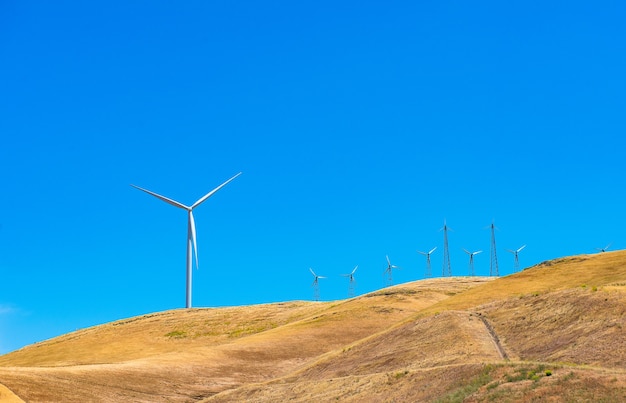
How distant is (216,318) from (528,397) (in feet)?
347

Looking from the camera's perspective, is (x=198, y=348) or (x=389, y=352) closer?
(x=389, y=352)

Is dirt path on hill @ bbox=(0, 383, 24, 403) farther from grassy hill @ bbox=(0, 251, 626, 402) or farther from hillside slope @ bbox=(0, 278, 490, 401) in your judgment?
hillside slope @ bbox=(0, 278, 490, 401)

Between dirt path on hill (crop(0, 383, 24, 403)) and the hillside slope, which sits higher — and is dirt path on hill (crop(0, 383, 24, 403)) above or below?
below

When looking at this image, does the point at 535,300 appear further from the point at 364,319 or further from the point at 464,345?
the point at 364,319

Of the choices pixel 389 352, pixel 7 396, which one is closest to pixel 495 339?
pixel 389 352

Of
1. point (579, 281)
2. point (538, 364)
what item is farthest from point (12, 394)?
point (579, 281)

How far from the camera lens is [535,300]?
81.5 m

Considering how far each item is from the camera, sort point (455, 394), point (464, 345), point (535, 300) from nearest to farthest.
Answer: point (455, 394)
point (464, 345)
point (535, 300)

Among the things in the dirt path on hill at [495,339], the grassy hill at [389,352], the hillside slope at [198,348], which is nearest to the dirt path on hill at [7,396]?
the grassy hill at [389,352]

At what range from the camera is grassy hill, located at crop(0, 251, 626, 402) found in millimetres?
52469

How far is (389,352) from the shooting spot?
7594 cm

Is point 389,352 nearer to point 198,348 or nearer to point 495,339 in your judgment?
point 495,339

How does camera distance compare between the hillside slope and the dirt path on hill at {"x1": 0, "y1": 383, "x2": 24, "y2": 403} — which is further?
the hillside slope

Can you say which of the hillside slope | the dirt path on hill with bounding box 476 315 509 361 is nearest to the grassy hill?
the dirt path on hill with bounding box 476 315 509 361
